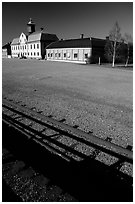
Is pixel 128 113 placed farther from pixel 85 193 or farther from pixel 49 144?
pixel 85 193

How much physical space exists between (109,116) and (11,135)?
404 centimetres

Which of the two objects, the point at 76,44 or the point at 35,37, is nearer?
the point at 76,44

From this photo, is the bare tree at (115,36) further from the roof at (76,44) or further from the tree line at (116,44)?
the roof at (76,44)

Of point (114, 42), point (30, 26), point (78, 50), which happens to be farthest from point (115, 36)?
point (30, 26)

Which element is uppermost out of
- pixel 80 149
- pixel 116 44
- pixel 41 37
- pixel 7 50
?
pixel 7 50

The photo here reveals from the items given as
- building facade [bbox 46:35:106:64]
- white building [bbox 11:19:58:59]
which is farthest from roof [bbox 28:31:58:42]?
building facade [bbox 46:35:106:64]

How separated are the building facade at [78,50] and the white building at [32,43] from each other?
32.4ft

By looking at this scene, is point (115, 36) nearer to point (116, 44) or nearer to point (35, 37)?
point (116, 44)

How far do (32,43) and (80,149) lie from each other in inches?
2708

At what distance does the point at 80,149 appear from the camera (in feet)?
14.0

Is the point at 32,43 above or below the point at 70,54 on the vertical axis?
above

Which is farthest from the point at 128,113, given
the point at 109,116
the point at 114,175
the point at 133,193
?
the point at 133,193

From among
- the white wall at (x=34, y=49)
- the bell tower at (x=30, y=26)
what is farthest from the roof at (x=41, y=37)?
the bell tower at (x=30, y=26)

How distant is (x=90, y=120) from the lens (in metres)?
6.23
